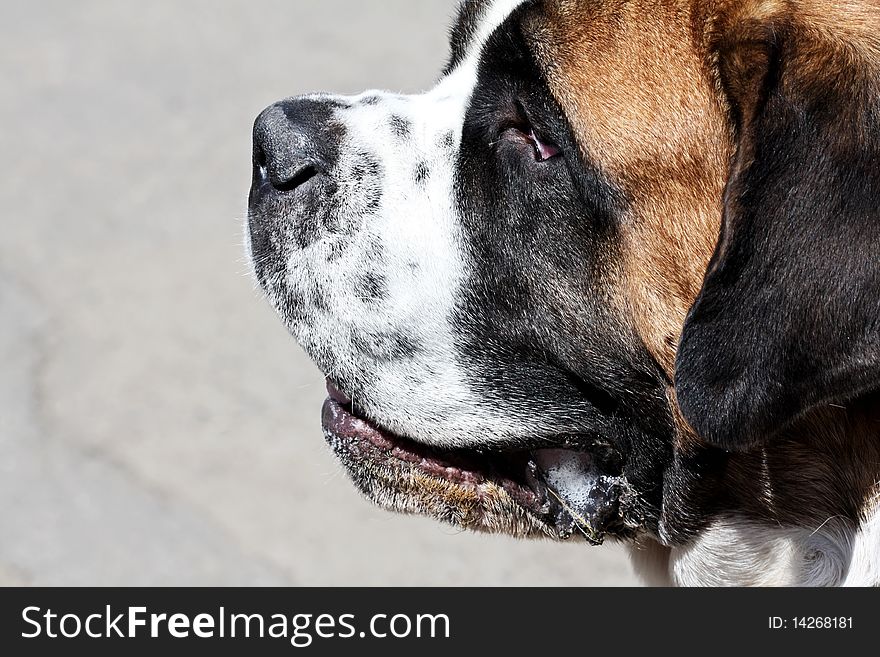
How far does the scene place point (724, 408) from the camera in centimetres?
203

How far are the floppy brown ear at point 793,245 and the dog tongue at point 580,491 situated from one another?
402 mm

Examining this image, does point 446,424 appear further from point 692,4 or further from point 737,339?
point 692,4

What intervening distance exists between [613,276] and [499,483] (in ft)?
1.79

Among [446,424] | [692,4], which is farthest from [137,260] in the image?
A: [692,4]

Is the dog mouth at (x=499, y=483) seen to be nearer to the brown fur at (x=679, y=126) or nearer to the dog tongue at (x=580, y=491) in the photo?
the dog tongue at (x=580, y=491)

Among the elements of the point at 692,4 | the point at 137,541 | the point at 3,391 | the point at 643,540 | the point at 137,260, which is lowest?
the point at 643,540

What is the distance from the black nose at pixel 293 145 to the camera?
2.47 metres

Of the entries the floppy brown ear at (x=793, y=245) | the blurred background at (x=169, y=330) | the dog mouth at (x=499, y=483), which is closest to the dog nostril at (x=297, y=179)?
the dog mouth at (x=499, y=483)

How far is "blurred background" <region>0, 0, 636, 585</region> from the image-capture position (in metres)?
4.07

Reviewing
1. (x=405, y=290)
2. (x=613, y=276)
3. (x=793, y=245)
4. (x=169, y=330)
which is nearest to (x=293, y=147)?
(x=405, y=290)

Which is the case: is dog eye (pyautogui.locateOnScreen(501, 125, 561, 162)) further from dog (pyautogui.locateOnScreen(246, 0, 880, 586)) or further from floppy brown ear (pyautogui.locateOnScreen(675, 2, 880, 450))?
floppy brown ear (pyautogui.locateOnScreen(675, 2, 880, 450))

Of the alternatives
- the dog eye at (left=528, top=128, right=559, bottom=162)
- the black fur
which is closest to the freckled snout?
the black fur

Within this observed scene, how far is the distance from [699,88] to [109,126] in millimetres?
4343
